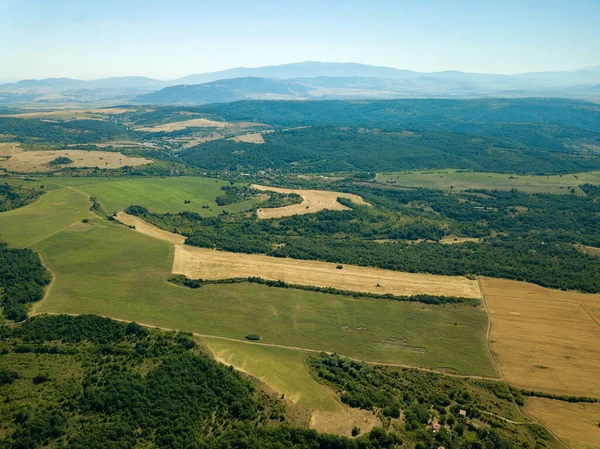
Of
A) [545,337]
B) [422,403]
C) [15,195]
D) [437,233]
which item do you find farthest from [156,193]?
[545,337]

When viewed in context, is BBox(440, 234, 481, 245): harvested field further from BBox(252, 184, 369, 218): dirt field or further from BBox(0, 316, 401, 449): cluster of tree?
BBox(0, 316, 401, 449): cluster of tree

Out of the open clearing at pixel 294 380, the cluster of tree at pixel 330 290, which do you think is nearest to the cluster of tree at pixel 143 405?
the open clearing at pixel 294 380

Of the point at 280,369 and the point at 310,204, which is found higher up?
the point at 310,204

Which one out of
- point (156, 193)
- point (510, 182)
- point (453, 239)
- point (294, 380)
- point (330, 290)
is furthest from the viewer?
point (510, 182)

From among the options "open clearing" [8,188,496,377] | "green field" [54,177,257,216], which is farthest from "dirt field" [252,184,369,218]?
"open clearing" [8,188,496,377]

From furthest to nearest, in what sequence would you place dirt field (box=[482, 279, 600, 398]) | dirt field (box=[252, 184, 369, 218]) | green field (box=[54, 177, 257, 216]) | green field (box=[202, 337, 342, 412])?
green field (box=[54, 177, 257, 216])
dirt field (box=[252, 184, 369, 218])
dirt field (box=[482, 279, 600, 398])
green field (box=[202, 337, 342, 412])

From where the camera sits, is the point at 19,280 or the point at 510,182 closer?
the point at 19,280

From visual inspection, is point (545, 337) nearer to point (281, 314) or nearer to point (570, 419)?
point (570, 419)

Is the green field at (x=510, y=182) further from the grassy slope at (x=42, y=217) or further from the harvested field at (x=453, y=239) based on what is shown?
the grassy slope at (x=42, y=217)
